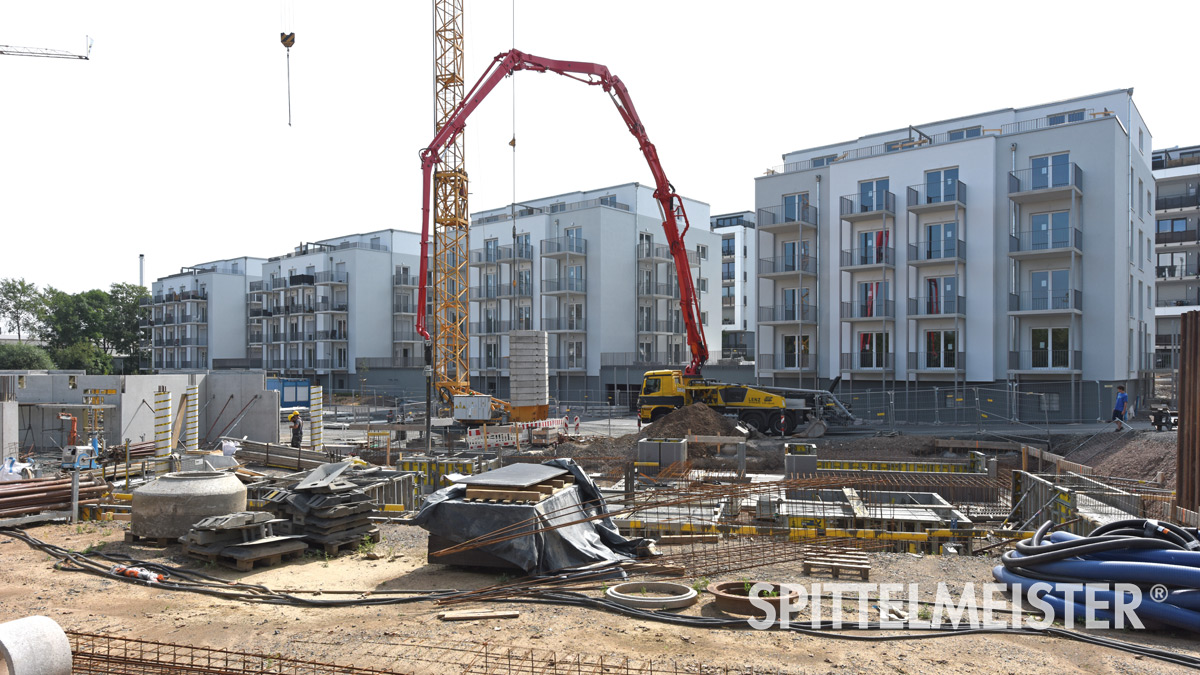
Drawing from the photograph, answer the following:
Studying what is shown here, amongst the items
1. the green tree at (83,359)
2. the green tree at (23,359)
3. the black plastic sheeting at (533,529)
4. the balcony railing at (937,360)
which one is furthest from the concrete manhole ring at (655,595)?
the green tree at (83,359)

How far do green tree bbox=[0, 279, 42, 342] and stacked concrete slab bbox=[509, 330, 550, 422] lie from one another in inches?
3524

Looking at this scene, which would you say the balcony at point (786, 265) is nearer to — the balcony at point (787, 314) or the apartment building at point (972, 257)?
the apartment building at point (972, 257)

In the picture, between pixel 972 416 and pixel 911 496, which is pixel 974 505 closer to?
pixel 911 496

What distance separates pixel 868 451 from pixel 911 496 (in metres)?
9.94

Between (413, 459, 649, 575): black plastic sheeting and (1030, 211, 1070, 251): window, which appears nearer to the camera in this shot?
(413, 459, 649, 575): black plastic sheeting

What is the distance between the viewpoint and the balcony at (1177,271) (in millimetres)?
55719

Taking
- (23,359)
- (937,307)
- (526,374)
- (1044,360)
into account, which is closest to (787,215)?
(937,307)

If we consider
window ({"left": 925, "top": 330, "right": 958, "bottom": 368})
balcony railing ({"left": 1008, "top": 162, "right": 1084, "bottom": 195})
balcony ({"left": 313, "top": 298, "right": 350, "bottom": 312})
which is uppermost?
balcony railing ({"left": 1008, "top": 162, "right": 1084, "bottom": 195})

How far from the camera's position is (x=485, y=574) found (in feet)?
33.2

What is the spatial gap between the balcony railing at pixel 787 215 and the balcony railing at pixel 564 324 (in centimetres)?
1576

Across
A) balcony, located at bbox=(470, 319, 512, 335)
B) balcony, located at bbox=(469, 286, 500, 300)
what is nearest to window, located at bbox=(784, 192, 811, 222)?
balcony, located at bbox=(470, 319, 512, 335)

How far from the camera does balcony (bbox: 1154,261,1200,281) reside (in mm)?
55719

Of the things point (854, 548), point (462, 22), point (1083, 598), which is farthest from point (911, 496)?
point (462, 22)

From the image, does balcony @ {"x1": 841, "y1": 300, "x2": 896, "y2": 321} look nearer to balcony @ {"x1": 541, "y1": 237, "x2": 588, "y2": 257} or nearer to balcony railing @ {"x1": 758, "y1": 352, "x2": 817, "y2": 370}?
balcony railing @ {"x1": 758, "y1": 352, "x2": 817, "y2": 370}
